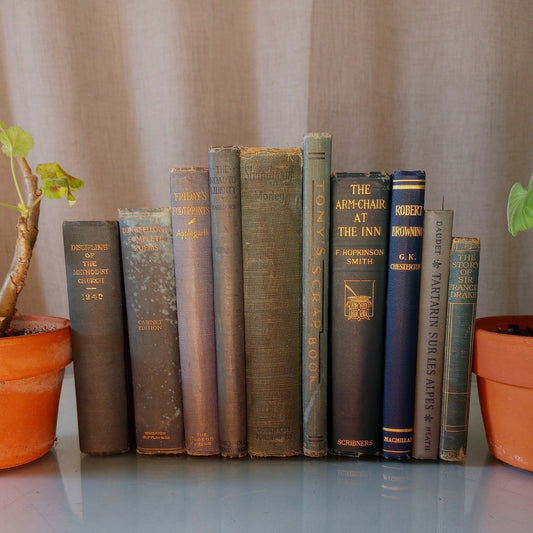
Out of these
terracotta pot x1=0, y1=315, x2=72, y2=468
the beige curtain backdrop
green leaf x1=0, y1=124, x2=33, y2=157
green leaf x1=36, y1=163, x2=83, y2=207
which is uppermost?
the beige curtain backdrop

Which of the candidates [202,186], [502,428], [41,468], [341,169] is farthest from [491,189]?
[41,468]

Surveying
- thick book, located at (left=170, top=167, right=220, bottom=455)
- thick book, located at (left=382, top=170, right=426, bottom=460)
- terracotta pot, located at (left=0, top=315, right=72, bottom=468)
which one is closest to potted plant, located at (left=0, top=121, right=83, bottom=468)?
terracotta pot, located at (left=0, top=315, right=72, bottom=468)

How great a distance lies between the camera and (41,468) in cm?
62

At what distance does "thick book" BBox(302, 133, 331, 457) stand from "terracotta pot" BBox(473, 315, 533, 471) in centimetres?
19

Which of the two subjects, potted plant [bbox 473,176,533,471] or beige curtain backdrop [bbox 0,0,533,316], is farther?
beige curtain backdrop [bbox 0,0,533,316]

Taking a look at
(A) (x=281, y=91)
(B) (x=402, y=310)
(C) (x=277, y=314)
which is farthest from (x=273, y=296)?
(A) (x=281, y=91)

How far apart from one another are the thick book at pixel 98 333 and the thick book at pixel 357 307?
272 millimetres

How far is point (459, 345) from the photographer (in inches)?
23.2

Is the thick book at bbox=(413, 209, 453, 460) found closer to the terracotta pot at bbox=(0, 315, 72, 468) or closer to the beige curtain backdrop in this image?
the beige curtain backdrop

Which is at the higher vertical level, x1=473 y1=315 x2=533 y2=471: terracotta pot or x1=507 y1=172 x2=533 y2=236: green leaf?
x1=507 y1=172 x2=533 y2=236: green leaf

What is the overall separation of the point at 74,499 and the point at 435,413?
441 millimetres

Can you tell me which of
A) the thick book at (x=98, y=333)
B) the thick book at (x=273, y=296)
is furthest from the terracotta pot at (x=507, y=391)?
the thick book at (x=98, y=333)

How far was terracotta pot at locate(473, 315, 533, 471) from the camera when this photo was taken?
547 mm

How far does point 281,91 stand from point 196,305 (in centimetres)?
42
